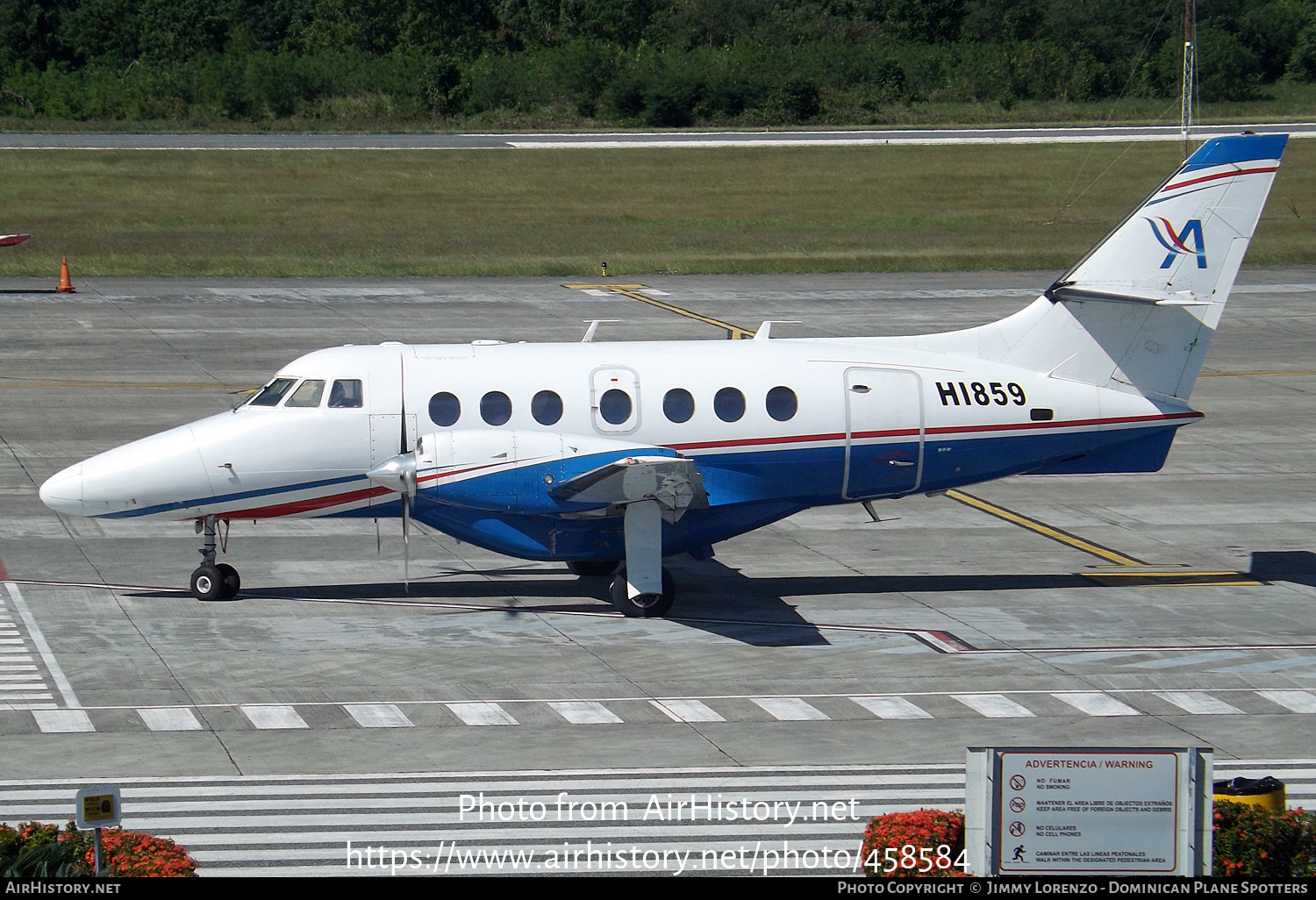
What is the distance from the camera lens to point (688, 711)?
16.9 metres

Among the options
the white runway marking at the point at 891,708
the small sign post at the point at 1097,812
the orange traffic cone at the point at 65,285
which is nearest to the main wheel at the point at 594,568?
the white runway marking at the point at 891,708

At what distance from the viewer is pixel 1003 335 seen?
21859 mm

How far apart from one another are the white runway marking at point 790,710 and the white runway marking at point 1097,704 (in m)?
2.92

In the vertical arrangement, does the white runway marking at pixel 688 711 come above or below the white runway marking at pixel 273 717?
below

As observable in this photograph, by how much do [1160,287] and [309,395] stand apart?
40.4 ft

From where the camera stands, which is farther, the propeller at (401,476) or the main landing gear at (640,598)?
the main landing gear at (640,598)

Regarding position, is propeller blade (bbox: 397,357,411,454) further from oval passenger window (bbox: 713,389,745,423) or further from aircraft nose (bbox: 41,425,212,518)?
oval passenger window (bbox: 713,389,745,423)

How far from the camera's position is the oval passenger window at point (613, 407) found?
20.6 metres

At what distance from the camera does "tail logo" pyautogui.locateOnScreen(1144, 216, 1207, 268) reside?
70.8 ft

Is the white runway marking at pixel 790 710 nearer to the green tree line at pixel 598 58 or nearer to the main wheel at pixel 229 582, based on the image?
the main wheel at pixel 229 582

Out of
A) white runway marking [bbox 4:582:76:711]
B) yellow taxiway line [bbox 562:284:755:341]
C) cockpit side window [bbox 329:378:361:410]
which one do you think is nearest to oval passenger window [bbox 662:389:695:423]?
cockpit side window [bbox 329:378:361:410]

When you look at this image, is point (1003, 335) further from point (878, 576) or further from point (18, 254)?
point (18, 254)

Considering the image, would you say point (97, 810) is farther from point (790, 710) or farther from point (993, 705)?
point (993, 705)

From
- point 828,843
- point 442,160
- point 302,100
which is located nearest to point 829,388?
point 828,843
